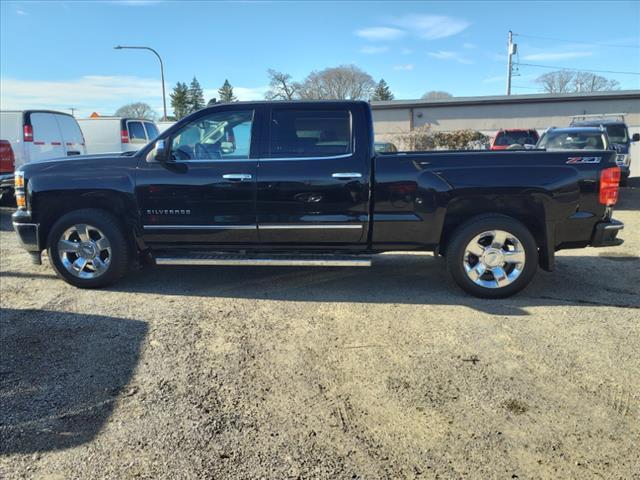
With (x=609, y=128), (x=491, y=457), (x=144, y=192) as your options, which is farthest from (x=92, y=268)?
(x=609, y=128)

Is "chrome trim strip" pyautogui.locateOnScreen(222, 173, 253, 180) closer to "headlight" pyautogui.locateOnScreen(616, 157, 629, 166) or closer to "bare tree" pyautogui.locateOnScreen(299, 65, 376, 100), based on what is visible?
"headlight" pyautogui.locateOnScreen(616, 157, 629, 166)

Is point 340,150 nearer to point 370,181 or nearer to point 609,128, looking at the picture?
point 370,181

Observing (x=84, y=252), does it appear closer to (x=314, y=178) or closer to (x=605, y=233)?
(x=314, y=178)

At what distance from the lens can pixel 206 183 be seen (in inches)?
204

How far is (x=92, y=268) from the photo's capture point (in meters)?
5.49

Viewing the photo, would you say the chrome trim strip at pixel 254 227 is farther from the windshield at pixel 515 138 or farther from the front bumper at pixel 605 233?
the windshield at pixel 515 138

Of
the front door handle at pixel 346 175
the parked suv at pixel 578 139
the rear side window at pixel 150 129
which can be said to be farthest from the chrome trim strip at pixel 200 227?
the rear side window at pixel 150 129

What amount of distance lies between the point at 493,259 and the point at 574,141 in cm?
962

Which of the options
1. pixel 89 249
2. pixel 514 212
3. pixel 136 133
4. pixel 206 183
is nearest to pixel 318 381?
pixel 206 183

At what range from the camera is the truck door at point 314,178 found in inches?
200

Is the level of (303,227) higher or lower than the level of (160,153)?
lower

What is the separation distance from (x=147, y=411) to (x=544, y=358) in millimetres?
2817

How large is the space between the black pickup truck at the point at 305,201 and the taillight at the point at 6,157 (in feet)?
18.0

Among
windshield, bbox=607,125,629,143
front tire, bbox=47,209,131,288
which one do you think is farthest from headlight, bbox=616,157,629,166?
front tire, bbox=47,209,131,288
